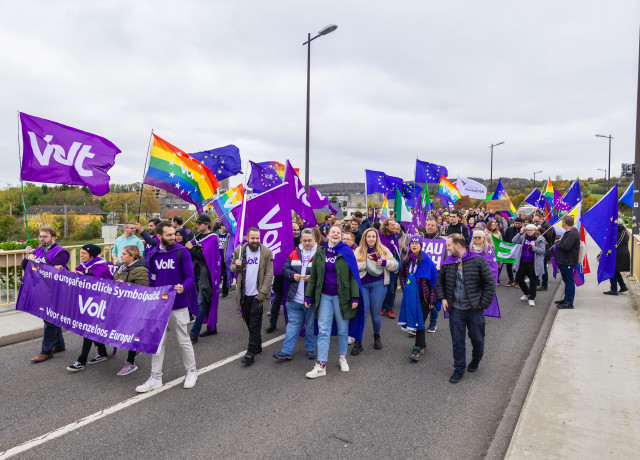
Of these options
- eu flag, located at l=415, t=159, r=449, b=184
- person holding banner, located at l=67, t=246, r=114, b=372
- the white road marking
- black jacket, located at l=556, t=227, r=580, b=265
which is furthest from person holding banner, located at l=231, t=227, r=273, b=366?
eu flag, located at l=415, t=159, r=449, b=184

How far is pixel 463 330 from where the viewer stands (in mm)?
5289

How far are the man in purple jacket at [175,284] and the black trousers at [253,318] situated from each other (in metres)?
0.79

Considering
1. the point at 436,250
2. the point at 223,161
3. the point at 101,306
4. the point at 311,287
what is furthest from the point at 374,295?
the point at 223,161

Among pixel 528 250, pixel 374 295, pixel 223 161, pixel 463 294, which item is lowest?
pixel 374 295

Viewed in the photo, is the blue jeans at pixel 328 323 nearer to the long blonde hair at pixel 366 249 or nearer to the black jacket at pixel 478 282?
the long blonde hair at pixel 366 249

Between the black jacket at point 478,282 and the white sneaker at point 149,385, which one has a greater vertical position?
the black jacket at point 478,282

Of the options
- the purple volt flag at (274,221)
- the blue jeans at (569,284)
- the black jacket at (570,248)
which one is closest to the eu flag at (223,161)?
the purple volt flag at (274,221)

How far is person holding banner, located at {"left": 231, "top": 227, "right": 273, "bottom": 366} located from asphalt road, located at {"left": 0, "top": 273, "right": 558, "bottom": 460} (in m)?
0.39

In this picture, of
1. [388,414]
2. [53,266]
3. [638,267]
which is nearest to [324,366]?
[388,414]

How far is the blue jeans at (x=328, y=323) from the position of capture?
5.36 m

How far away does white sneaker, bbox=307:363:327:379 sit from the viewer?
17.1ft

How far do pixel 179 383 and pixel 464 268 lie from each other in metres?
3.65

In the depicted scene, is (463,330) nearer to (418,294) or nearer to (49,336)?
(418,294)

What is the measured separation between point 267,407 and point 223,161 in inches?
304
